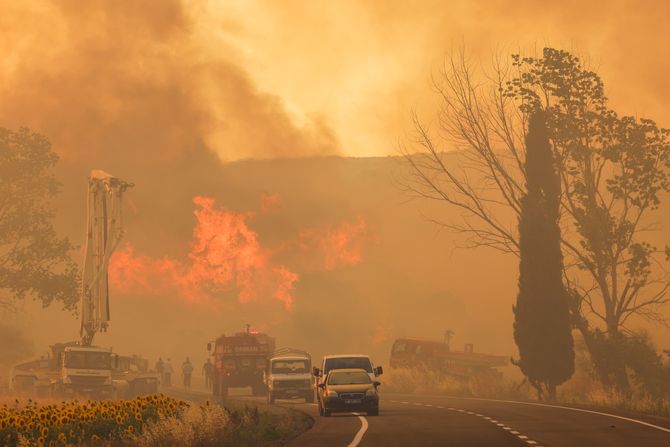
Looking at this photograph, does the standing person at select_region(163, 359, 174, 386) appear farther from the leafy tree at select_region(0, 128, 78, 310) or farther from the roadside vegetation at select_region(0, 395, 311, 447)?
the roadside vegetation at select_region(0, 395, 311, 447)

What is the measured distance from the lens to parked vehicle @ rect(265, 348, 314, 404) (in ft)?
163

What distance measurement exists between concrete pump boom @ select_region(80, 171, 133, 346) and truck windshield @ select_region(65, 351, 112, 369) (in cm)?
91

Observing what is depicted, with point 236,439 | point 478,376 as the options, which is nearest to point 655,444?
point 236,439

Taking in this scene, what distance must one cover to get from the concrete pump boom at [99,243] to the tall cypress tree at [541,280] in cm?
1666

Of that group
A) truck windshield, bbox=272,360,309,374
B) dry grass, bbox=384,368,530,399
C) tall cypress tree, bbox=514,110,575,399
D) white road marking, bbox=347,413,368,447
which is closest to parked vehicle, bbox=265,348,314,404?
truck windshield, bbox=272,360,309,374

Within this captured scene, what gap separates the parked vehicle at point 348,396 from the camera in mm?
38062

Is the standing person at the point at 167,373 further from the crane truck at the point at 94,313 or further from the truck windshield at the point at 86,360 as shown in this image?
the truck windshield at the point at 86,360

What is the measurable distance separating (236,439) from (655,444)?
9048 millimetres

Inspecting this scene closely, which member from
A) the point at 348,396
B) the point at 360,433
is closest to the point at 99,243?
the point at 348,396

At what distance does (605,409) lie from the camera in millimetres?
41062

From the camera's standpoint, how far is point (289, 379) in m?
50.2

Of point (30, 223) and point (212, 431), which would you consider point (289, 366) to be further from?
A: point (212, 431)

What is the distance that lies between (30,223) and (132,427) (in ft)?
125

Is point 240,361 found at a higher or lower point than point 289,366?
higher
